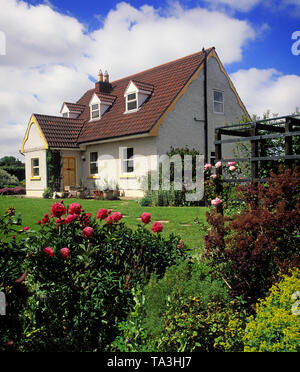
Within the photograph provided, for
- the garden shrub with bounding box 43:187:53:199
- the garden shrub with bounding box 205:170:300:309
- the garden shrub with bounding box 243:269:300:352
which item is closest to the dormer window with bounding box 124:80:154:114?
the garden shrub with bounding box 43:187:53:199

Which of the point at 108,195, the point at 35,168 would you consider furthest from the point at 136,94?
the point at 35,168

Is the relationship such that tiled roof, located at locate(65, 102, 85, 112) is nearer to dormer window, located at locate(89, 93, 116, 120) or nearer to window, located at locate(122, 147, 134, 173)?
dormer window, located at locate(89, 93, 116, 120)

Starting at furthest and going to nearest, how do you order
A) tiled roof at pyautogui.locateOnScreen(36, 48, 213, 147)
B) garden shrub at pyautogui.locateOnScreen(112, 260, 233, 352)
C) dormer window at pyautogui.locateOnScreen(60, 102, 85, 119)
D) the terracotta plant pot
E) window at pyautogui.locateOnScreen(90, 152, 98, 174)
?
dormer window at pyautogui.locateOnScreen(60, 102, 85, 119)
window at pyautogui.locateOnScreen(90, 152, 98, 174)
the terracotta plant pot
tiled roof at pyautogui.locateOnScreen(36, 48, 213, 147)
garden shrub at pyautogui.locateOnScreen(112, 260, 233, 352)

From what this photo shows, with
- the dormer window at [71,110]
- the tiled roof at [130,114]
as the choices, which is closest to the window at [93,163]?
the tiled roof at [130,114]

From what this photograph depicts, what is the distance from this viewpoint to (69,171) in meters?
22.6

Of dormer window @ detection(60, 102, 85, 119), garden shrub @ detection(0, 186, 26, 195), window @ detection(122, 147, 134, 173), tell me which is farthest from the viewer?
garden shrub @ detection(0, 186, 26, 195)

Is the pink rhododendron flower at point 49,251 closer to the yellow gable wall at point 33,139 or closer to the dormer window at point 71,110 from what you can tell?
the yellow gable wall at point 33,139

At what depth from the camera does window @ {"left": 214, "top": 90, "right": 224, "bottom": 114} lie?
21.4m

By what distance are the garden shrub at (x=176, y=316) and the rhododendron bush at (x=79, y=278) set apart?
8.5 inches

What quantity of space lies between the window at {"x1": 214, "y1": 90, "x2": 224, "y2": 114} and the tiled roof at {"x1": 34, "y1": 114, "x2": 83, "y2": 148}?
357 inches

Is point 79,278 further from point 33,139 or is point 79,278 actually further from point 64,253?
point 33,139

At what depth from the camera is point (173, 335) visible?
291 centimetres
